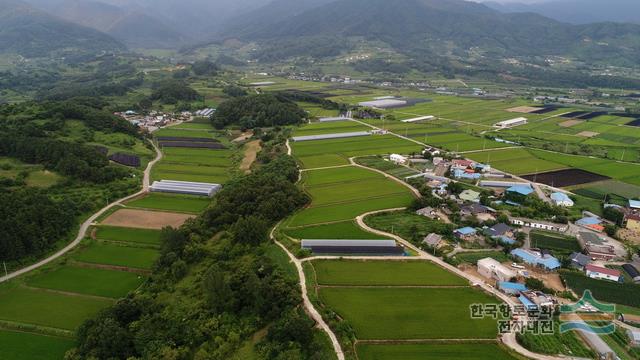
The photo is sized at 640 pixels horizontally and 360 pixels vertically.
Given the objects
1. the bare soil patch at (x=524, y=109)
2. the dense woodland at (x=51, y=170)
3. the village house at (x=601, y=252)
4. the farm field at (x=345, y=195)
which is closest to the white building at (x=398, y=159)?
the farm field at (x=345, y=195)

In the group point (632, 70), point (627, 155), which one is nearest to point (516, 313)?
point (627, 155)

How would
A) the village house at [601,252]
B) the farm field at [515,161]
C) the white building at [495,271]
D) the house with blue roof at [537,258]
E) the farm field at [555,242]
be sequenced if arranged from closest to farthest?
the white building at [495,271]
the house with blue roof at [537,258]
the village house at [601,252]
the farm field at [555,242]
the farm field at [515,161]

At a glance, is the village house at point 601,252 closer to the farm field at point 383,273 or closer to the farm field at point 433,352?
the farm field at point 383,273

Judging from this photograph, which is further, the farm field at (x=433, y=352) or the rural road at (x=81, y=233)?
the rural road at (x=81, y=233)

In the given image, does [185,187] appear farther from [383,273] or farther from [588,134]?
[588,134]

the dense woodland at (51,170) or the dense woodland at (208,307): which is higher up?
the dense woodland at (51,170)

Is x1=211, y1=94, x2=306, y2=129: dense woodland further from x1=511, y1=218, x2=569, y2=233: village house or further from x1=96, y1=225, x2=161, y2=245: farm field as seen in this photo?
x1=511, y1=218, x2=569, y2=233: village house
